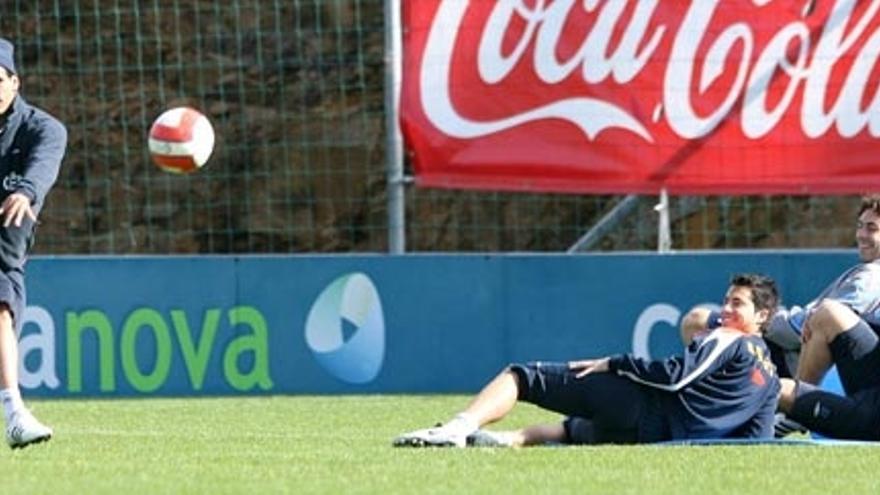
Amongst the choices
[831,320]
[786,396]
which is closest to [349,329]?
[831,320]

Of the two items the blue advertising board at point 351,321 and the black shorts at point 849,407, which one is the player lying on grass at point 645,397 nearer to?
the black shorts at point 849,407

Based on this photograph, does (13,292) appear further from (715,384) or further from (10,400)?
(715,384)

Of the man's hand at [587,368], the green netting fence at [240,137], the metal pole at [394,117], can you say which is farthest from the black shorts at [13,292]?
the green netting fence at [240,137]

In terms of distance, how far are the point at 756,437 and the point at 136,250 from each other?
12147 millimetres

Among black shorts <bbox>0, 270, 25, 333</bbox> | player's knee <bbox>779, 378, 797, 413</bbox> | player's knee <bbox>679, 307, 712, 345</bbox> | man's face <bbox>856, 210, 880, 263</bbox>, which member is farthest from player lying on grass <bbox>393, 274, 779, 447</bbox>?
black shorts <bbox>0, 270, 25, 333</bbox>

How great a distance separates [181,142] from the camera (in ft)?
51.7

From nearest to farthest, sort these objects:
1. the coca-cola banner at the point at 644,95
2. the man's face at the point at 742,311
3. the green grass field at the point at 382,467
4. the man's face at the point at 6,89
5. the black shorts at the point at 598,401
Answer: the green grass field at the point at 382,467 → the black shorts at the point at 598,401 → the man's face at the point at 6,89 → the man's face at the point at 742,311 → the coca-cola banner at the point at 644,95

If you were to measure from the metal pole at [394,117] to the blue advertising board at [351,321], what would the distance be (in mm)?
749

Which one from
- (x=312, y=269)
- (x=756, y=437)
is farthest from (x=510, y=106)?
(x=756, y=437)

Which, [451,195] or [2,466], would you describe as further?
[451,195]

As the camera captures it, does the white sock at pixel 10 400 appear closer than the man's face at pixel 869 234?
Yes

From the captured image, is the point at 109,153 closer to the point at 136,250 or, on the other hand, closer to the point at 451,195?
the point at 136,250

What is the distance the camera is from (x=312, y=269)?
18016 mm

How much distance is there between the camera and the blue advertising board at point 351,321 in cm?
1770
